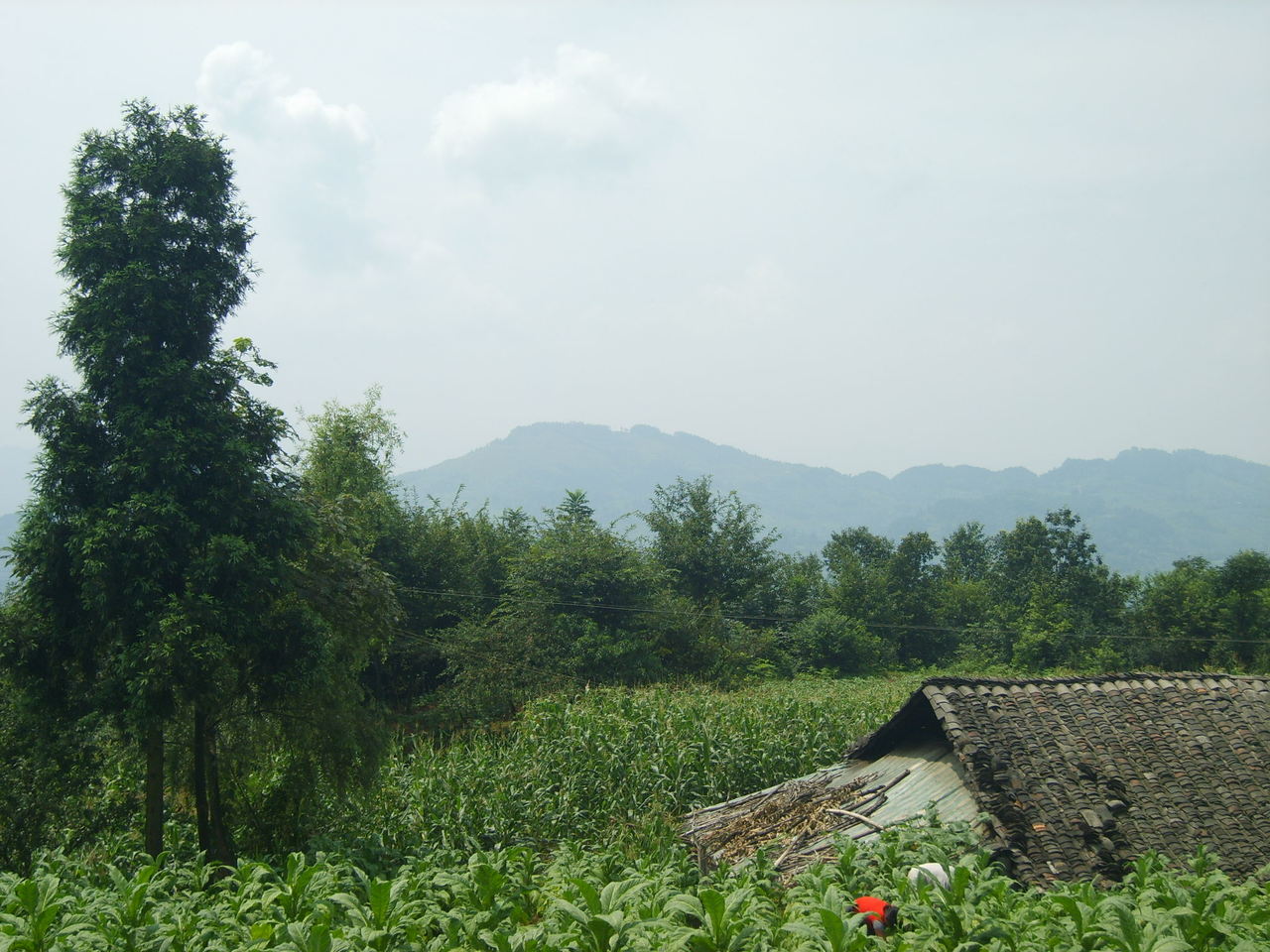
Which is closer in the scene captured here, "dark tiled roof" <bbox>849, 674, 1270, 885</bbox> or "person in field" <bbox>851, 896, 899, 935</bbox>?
"person in field" <bbox>851, 896, 899, 935</bbox>

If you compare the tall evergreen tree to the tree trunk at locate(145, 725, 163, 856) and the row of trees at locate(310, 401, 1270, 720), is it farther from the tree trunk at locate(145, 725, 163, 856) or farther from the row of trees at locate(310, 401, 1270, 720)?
the row of trees at locate(310, 401, 1270, 720)

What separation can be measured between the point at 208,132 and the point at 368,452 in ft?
66.2

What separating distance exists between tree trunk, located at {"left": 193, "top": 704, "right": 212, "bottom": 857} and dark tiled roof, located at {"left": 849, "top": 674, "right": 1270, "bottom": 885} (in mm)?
9715

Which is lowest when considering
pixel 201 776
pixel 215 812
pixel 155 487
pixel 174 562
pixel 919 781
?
pixel 919 781

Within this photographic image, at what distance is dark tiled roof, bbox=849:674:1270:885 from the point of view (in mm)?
9742

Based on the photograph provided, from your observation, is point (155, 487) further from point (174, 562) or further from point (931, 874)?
point (931, 874)

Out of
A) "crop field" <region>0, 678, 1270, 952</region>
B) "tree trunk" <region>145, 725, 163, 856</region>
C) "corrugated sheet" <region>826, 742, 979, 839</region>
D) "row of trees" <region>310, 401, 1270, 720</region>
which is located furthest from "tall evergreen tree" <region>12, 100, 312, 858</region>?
"row of trees" <region>310, 401, 1270, 720</region>

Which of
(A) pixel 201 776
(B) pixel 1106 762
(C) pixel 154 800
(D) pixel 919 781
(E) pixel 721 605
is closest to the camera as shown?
(B) pixel 1106 762

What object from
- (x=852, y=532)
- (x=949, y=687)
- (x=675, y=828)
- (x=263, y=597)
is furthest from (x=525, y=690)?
(x=852, y=532)

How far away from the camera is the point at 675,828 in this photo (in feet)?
45.2

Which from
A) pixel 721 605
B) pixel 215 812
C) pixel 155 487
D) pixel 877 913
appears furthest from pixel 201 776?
pixel 721 605

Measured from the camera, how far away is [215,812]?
12.7m

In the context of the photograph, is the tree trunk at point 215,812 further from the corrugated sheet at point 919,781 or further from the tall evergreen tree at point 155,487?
the corrugated sheet at point 919,781

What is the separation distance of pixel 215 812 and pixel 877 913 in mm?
9965
